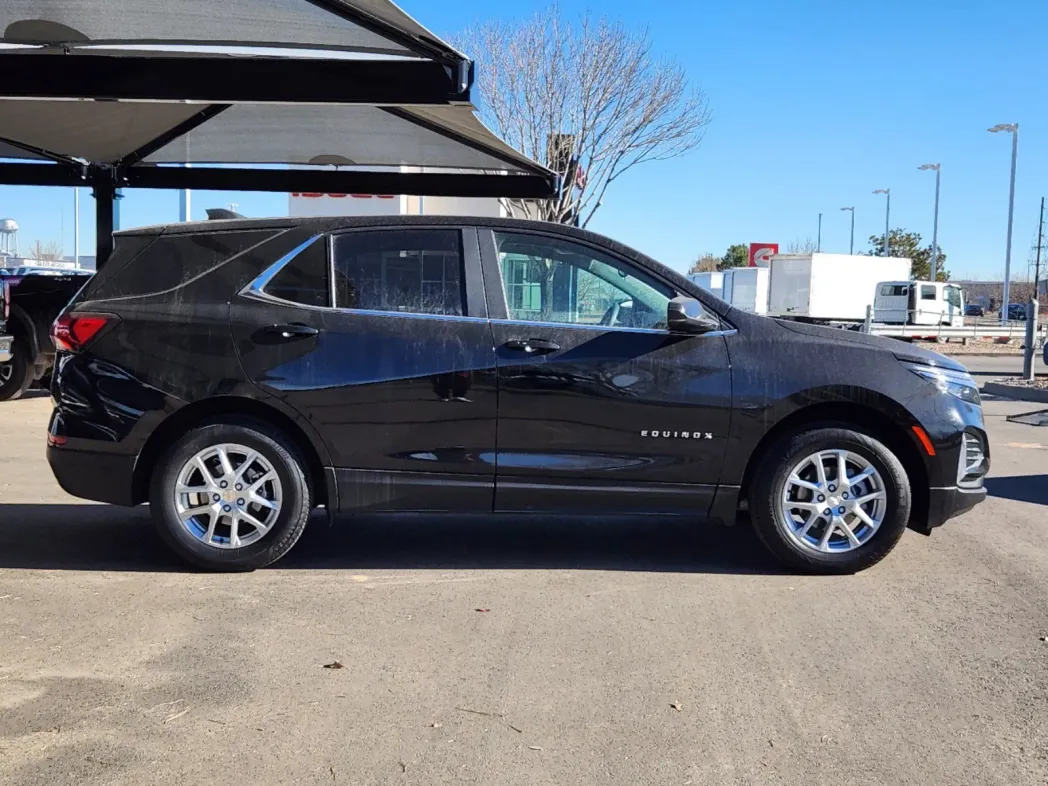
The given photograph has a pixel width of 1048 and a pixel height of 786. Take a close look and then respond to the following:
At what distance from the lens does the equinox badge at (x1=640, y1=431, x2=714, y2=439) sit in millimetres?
5004

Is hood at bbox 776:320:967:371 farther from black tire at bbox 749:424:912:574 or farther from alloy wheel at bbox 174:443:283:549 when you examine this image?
alloy wheel at bbox 174:443:283:549

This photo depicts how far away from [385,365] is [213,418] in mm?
963

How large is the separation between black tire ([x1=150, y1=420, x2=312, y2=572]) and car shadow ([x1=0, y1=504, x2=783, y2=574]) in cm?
26

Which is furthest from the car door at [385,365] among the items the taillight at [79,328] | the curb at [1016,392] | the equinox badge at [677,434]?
the curb at [1016,392]

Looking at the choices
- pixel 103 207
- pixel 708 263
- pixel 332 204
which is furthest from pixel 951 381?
pixel 708 263

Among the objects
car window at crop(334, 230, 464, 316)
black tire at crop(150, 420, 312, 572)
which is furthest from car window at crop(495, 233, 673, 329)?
black tire at crop(150, 420, 312, 572)

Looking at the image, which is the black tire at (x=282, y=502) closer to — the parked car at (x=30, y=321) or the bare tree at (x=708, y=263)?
the parked car at (x=30, y=321)

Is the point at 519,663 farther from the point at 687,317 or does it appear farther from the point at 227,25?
the point at 227,25

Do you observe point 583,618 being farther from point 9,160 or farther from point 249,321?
point 9,160

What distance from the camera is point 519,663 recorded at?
3975 mm

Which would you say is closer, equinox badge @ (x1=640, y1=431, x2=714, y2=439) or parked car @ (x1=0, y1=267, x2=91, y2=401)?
equinox badge @ (x1=640, y1=431, x2=714, y2=439)

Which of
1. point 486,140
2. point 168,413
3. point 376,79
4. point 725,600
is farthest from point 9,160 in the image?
point 725,600

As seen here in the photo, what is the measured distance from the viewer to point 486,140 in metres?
10.6

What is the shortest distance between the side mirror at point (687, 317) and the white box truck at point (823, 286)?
32.0 m
